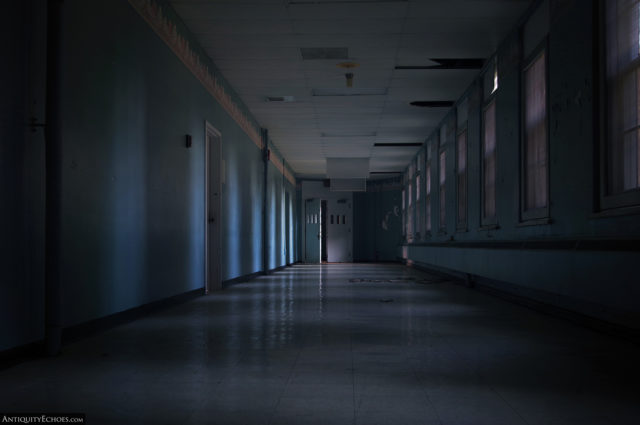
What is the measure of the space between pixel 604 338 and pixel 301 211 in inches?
746

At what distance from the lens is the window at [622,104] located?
394 cm

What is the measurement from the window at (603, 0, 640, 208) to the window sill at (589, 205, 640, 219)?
0.04m

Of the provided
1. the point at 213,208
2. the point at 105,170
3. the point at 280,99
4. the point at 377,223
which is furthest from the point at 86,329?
the point at 377,223

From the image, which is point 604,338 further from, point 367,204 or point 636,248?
point 367,204

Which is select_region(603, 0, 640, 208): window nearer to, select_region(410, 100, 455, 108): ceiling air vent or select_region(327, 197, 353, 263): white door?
select_region(410, 100, 455, 108): ceiling air vent

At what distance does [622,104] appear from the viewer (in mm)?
4145

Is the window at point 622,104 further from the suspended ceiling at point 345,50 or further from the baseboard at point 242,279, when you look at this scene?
the baseboard at point 242,279

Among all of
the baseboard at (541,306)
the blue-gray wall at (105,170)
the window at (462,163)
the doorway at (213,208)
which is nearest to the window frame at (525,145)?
the baseboard at (541,306)

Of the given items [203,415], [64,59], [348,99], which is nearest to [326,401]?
[203,415]

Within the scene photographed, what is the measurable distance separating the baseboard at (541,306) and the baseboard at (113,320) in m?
3.65

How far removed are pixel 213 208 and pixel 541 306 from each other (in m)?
4.82

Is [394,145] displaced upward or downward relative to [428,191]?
upward

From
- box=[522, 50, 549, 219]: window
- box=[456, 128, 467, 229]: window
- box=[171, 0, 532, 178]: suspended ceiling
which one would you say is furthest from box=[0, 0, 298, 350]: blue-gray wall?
box=[456, 128, 467, 229]: window

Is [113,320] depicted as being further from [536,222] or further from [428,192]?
[428,192]
